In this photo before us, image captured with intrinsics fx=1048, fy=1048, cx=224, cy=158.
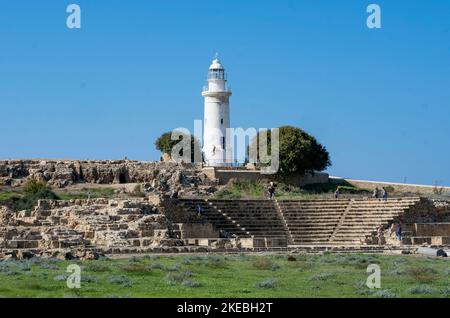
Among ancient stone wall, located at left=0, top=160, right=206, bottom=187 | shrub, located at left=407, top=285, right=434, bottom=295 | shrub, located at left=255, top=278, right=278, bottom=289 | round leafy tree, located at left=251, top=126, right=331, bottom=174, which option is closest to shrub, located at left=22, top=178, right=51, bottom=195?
ancient stone wall, located at left=0, top=160, right=206, bottom=187

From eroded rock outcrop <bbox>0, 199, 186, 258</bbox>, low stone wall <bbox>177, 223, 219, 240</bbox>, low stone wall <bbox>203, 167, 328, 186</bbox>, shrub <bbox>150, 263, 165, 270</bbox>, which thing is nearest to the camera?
shrub <bbox>150, 263, 165, 270</bbox>

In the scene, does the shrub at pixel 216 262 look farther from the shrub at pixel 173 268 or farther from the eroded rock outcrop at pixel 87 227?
the eroded rock outcrop at pixel 87 227

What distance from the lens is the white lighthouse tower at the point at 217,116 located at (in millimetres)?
76688

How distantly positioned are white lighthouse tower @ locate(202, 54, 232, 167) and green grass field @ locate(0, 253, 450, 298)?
132ft

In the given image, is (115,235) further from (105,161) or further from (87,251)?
(105,161)

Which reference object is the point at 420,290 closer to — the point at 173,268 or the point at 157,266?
the point at 173,268

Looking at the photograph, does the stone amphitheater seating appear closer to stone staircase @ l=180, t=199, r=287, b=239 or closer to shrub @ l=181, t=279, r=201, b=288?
stone staircase @ l=180, t=199, r=287, b=239

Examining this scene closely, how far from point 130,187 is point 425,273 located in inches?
1328

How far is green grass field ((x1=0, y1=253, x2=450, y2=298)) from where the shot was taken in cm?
2392

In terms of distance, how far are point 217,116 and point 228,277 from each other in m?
48.6

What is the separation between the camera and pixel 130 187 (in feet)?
201

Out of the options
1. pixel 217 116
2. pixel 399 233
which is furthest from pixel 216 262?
pixel 217 116

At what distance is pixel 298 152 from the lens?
69.7 metres
